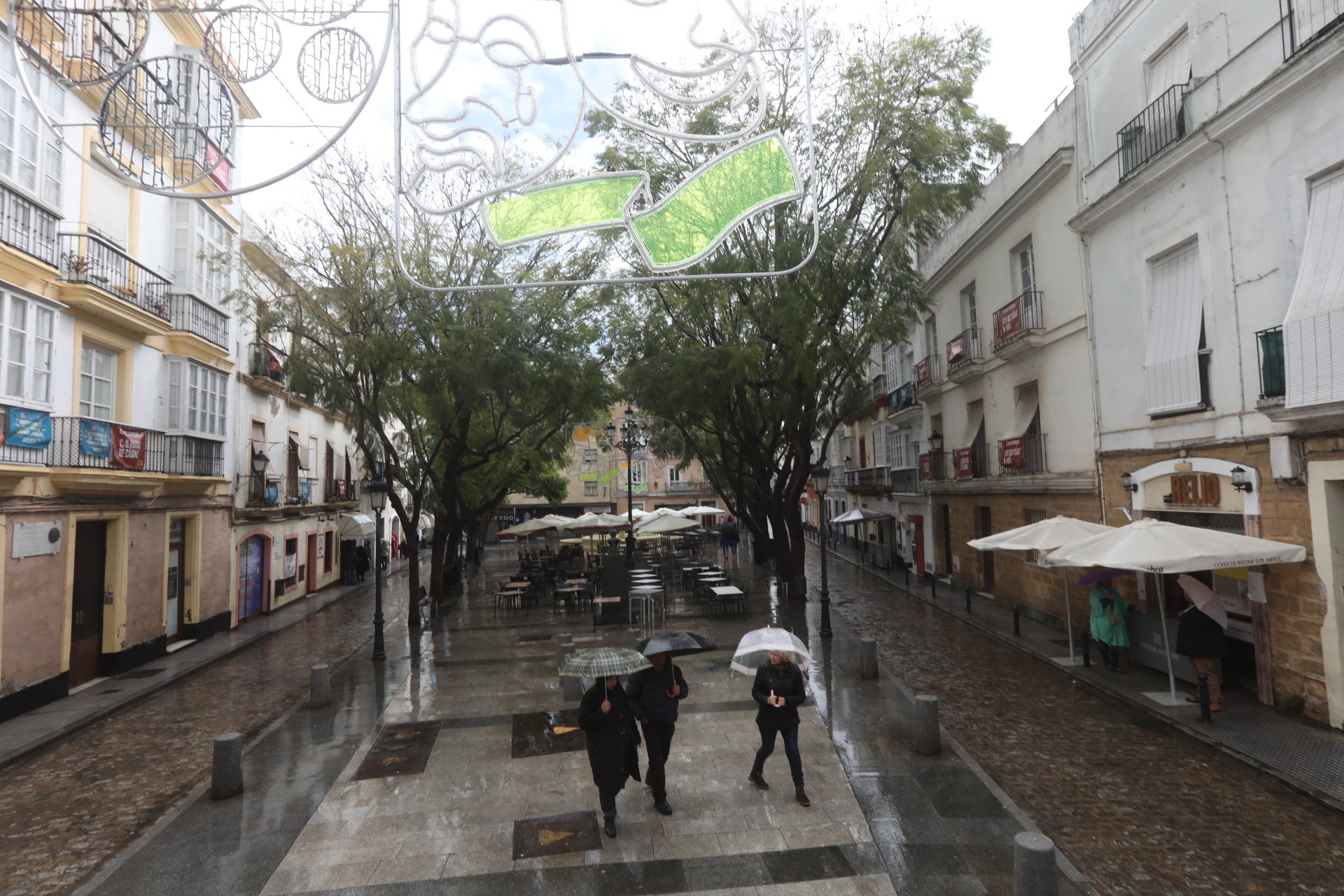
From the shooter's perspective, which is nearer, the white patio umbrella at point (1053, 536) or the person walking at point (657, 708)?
the person walking at point (657, 708)

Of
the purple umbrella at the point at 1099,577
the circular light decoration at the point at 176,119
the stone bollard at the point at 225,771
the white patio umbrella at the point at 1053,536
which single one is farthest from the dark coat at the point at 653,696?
the purple umbrella at the point at 1099,577

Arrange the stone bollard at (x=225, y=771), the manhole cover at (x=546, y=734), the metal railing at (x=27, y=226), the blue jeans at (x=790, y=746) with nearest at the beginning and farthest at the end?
the blue jeans at (x=790, y=746) < the stone bollard at (x=225, y=771) < the manhole cover at (x=546, y=734) < the metal railing at (x=27, y=226)

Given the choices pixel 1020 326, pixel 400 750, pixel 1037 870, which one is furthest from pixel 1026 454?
pixel 400 750

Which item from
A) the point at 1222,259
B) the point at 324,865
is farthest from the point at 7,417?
the point at 1222,259

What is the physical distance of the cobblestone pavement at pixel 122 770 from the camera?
7133 millimetres

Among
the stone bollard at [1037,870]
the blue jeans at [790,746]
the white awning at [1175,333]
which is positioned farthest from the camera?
the white awning at [1175,333]

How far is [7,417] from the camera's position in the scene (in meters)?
10.9

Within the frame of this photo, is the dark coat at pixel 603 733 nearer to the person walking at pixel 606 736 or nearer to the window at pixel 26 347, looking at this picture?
the person walking at pixel 606 736

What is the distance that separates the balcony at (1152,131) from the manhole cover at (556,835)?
12.5 meters

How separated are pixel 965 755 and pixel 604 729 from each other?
4464mm

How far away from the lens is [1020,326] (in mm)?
17516

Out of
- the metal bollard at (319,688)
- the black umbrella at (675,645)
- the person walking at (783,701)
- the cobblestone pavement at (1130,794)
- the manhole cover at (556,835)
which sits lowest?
the manhole cover at (556,835)

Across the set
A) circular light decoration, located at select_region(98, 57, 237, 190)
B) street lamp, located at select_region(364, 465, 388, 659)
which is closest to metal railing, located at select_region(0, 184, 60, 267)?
street lamp, located at select_region(364, 465, 388, 659)

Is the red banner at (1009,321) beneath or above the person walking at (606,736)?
above
